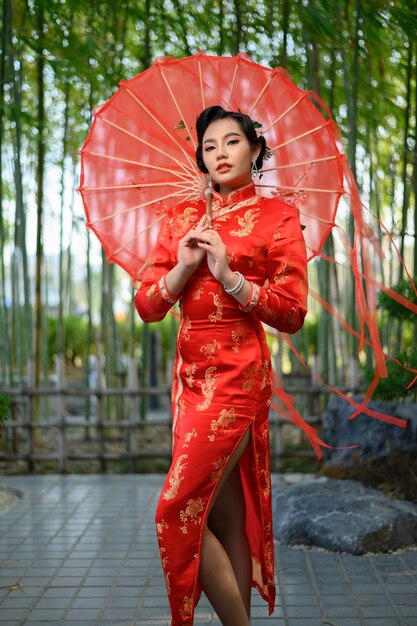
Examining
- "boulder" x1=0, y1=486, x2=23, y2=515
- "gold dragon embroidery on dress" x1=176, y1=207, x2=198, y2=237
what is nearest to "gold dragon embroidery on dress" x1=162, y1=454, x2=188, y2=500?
"gold dragon embroidery on dress" x1=176, y1=207, x2=198, y2=237

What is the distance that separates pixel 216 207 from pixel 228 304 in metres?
0.27

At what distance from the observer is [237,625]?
2.01 m

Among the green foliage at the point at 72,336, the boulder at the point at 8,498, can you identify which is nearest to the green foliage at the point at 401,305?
the boulder at the point at 8,498

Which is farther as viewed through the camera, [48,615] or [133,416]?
[133,416]

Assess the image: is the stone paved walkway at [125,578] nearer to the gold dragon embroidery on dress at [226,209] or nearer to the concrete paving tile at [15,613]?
the concrete paving tile at [15,613]

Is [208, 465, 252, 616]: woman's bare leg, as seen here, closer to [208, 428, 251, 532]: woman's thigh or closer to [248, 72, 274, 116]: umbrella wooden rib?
[208, 428, 251, 532]: woman's thigh

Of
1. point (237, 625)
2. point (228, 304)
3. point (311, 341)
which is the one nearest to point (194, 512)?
point (237, 625)

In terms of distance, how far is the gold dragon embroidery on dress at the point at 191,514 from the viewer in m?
2.00

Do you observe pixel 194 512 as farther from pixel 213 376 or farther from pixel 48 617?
pixel 48 617

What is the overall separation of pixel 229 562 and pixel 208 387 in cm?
42

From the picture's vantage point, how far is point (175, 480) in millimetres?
2014

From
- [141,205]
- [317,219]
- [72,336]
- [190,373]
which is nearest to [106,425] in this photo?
[141,205]

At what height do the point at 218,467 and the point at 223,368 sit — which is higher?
the point at 223,368

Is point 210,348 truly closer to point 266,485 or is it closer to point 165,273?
point 165,273
